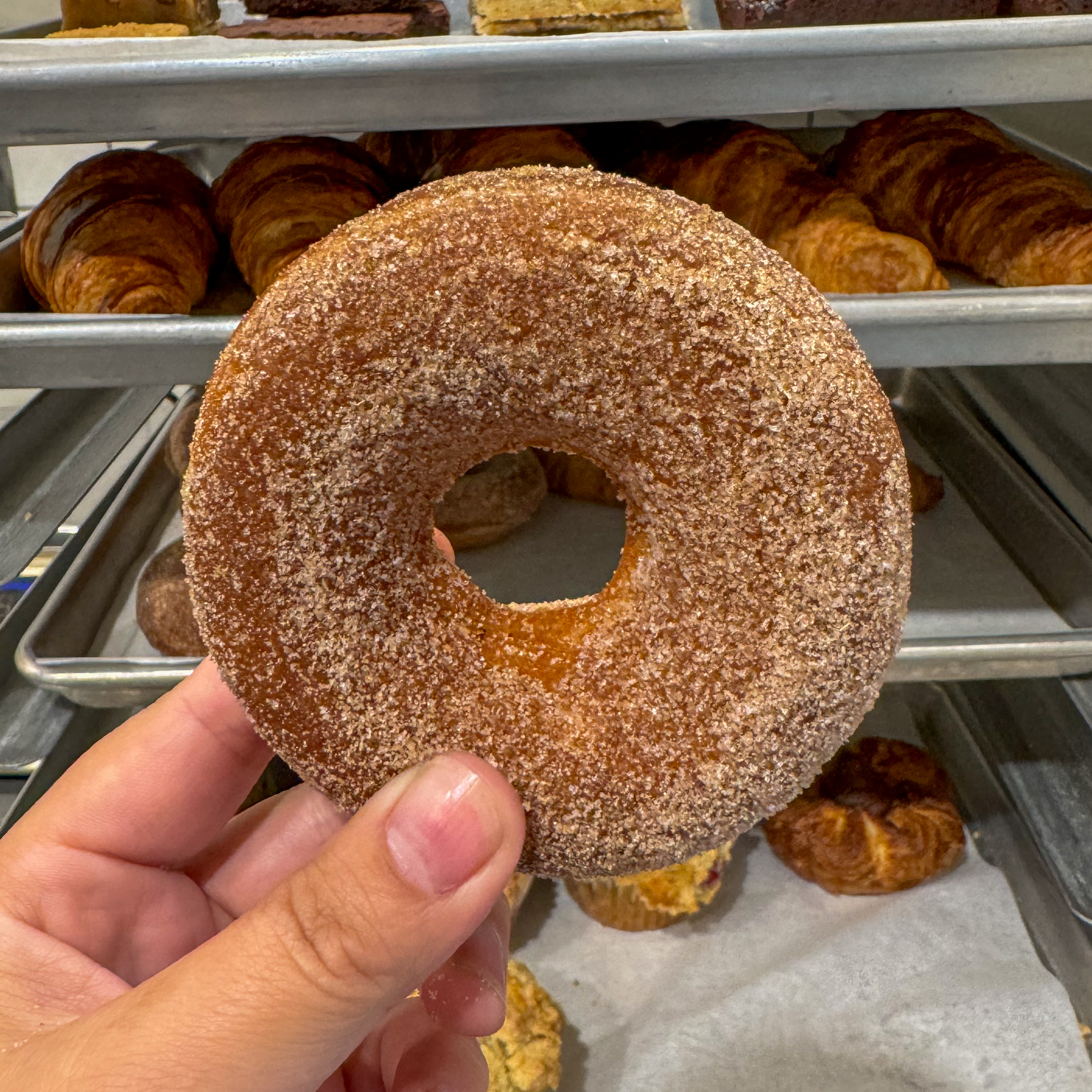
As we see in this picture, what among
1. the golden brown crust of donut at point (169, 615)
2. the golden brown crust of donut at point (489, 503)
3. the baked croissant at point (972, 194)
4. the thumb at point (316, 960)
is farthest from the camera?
the golden brown crust of donut at point (489, 503)

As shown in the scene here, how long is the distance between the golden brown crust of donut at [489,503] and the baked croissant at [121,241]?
0.41 meters

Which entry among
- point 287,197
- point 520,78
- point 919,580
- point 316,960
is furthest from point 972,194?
point 316,960

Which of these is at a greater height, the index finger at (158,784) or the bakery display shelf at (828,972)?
the index finger at (158,784)

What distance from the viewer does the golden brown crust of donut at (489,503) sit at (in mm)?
1240

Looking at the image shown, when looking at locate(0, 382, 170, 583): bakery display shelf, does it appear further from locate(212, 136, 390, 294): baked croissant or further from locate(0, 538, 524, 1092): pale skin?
locate(0, 538, 524, 1092): pale skin

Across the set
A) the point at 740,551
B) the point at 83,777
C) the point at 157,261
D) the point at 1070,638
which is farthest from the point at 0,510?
the point at 1070,638

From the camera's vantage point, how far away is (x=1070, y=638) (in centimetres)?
107

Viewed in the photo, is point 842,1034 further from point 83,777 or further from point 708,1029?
point 83,777

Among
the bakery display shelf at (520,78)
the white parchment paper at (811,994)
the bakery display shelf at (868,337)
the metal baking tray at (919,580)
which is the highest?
the bakery display shelf at (520,78)

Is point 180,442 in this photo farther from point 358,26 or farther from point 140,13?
point 358,26

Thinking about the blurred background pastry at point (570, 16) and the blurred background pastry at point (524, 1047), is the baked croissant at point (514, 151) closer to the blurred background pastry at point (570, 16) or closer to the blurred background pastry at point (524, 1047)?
the blurred background pastry at point (570, 16)

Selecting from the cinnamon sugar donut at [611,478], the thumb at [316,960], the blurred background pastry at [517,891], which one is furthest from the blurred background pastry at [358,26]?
the blurred background pastry at [517,891]

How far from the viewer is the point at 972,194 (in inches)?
41.8

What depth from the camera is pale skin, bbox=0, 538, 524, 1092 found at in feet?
1.57
